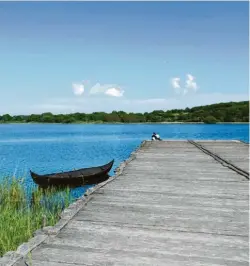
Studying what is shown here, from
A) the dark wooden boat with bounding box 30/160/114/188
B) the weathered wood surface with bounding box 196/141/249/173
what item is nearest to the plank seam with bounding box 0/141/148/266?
the weathered wood surface with bounding box 196/141/249/173

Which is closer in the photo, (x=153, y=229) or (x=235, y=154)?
(x=153, y=229)

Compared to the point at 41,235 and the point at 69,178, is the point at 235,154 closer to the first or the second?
the point at 69,178

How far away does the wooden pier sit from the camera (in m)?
3.42

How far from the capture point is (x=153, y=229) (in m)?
4.34

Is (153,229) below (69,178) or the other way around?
the other way around

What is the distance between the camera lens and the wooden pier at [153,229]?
11.2ft

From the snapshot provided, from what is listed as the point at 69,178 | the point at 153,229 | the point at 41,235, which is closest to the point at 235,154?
the point at 69,178

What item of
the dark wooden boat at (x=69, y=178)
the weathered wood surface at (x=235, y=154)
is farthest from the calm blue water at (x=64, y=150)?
the weathered wood surface at (x=235, y=154)

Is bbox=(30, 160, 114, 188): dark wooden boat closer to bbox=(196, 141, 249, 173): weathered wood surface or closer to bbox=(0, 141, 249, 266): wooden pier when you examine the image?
bbox=(196, 141, 249, 173): weathered wood surface

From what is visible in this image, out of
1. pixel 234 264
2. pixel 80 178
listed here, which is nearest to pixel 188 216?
pixel 234 264

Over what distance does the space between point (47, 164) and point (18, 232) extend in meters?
24.0

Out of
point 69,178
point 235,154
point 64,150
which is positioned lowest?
point 64,150

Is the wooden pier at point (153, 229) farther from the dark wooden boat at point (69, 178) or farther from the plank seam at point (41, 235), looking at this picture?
the dark wooden boat at point (69, 178)

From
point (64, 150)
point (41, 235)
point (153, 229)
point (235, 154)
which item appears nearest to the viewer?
point (41, 235)
